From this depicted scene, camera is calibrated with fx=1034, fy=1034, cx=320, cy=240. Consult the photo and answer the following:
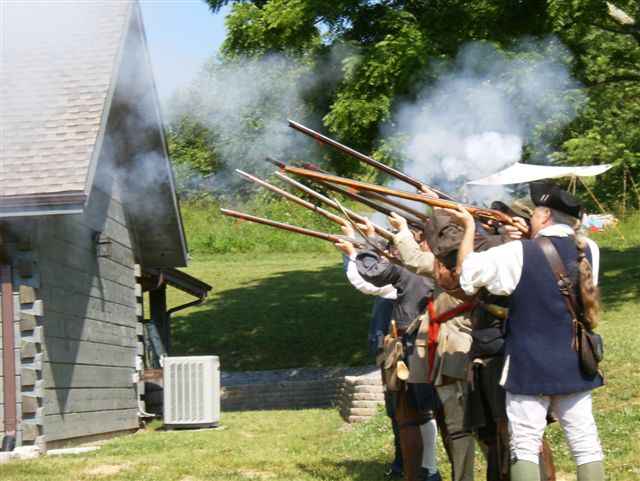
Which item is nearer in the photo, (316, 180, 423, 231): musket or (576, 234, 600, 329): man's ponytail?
(576, 234, 600, 329): man's ponytail

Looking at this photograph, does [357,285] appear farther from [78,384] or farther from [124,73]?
[124,73]

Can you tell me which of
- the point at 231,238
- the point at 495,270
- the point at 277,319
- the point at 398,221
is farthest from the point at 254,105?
the point at 231,238

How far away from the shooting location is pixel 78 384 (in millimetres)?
11852

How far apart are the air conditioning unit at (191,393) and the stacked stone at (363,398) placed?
1.89 m

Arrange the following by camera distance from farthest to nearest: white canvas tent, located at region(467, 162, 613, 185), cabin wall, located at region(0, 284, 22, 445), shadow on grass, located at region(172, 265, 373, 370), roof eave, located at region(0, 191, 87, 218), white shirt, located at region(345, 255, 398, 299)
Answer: shadow on grass, located at region(172, 265, 373, 370), cabin wall, located at region(0, 284, 22, 445), roof eave, located at region(0, 191, 87, 218), white canvas tent, located at region(467, 162, 613, 185), white shirt, located at region(345, 255, 398, 299)

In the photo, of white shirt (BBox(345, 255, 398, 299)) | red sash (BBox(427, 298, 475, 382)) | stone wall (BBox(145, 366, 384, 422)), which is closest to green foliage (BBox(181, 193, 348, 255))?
stone wall (BBox(145, 366, 384, 422))

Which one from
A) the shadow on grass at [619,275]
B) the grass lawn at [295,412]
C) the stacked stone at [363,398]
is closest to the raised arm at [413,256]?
the grass lawn at [295,412]

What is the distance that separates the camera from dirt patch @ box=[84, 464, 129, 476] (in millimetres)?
8855

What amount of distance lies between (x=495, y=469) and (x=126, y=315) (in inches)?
345

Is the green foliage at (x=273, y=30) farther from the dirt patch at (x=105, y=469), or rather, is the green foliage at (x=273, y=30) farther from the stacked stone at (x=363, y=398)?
the dirt patch at (x=105, y=469)

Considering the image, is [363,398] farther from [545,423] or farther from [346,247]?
[545,423]

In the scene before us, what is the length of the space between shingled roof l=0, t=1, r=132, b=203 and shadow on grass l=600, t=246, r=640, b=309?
11532 mm

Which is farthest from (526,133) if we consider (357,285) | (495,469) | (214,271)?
(214,271)

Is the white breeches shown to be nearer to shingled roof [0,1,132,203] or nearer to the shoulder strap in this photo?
the shoulder strap
